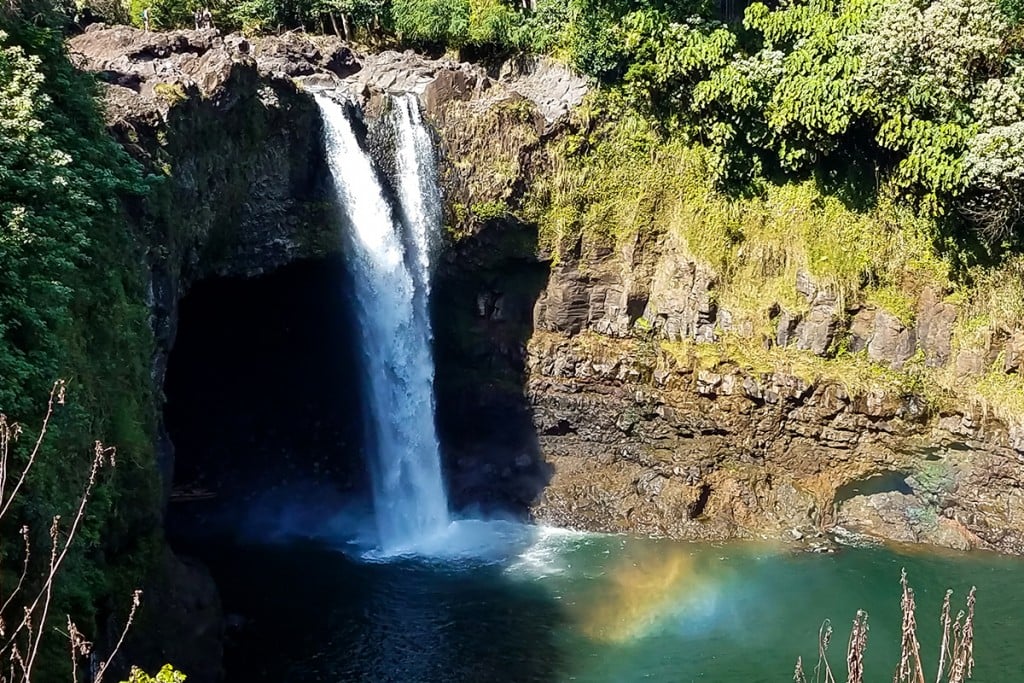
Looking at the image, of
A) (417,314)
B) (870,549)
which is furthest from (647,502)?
(417,314)

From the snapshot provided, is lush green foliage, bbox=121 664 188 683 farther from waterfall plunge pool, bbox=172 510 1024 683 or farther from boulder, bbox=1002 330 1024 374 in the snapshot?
boulder, bbox=1002 330 1024 374

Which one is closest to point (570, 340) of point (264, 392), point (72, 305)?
point (264, 392)

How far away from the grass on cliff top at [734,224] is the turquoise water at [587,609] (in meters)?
5.77

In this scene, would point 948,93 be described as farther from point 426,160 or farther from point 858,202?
point 426,160

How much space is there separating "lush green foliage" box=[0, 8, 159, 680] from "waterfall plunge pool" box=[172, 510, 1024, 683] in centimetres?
466

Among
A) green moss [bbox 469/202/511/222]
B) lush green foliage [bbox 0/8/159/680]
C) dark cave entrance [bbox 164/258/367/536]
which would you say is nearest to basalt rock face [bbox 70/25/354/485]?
dark cave entrance [bbox 164/258/367/536]

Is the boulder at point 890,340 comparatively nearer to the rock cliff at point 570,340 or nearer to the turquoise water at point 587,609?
the rock cliff at point 570,340

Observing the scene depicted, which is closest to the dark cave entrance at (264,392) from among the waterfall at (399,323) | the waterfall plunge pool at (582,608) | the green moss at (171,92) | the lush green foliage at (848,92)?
the waterfall at (399,323)

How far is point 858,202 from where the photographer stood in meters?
19.6

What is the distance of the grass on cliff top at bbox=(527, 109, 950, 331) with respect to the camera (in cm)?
Result: 1919

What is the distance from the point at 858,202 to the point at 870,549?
25.3 ft

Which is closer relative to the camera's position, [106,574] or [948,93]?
[106,574]

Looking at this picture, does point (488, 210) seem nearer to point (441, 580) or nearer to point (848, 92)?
point (848, 92)

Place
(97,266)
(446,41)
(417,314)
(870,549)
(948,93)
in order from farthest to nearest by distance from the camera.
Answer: (446,41)
(417,314)
(870,549)
(948,93)
(97,266)
